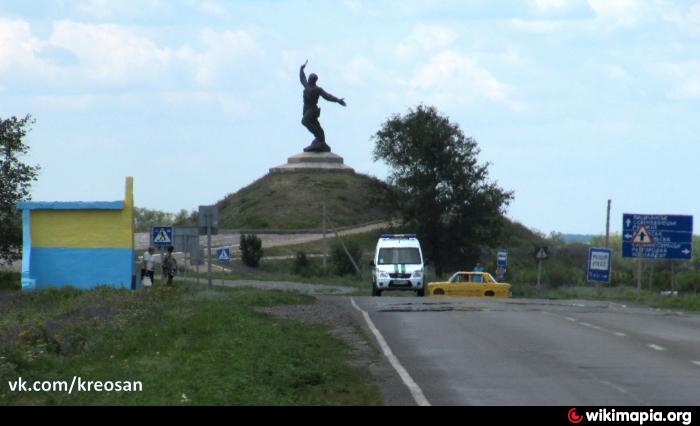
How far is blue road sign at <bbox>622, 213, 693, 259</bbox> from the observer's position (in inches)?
1868

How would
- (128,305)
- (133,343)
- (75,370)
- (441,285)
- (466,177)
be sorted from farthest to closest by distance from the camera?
(466,177), (441,285), (128,305), (133,343), (75,370)

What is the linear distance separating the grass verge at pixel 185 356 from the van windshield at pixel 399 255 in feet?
44.9

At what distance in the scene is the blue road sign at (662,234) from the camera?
47.4 meters

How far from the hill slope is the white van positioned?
47.1m

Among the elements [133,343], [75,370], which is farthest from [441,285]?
[75,370]

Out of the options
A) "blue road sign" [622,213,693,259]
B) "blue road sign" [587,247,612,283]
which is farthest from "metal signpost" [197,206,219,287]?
"blue road sign" [587,247,612,283]

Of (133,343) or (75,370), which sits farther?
(133,343)

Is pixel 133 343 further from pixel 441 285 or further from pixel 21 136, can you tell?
pixel 21 136

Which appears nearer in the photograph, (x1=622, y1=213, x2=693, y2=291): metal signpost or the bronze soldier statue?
(x1=622, y1=213, x2=693, y2=291): metal signpost

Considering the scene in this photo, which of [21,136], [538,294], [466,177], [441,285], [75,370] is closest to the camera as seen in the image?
[75,370]

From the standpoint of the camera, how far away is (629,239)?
47.4m

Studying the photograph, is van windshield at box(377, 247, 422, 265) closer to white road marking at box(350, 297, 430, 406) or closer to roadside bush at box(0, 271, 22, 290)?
roadside bush at box(0, 271, 22, 290)
